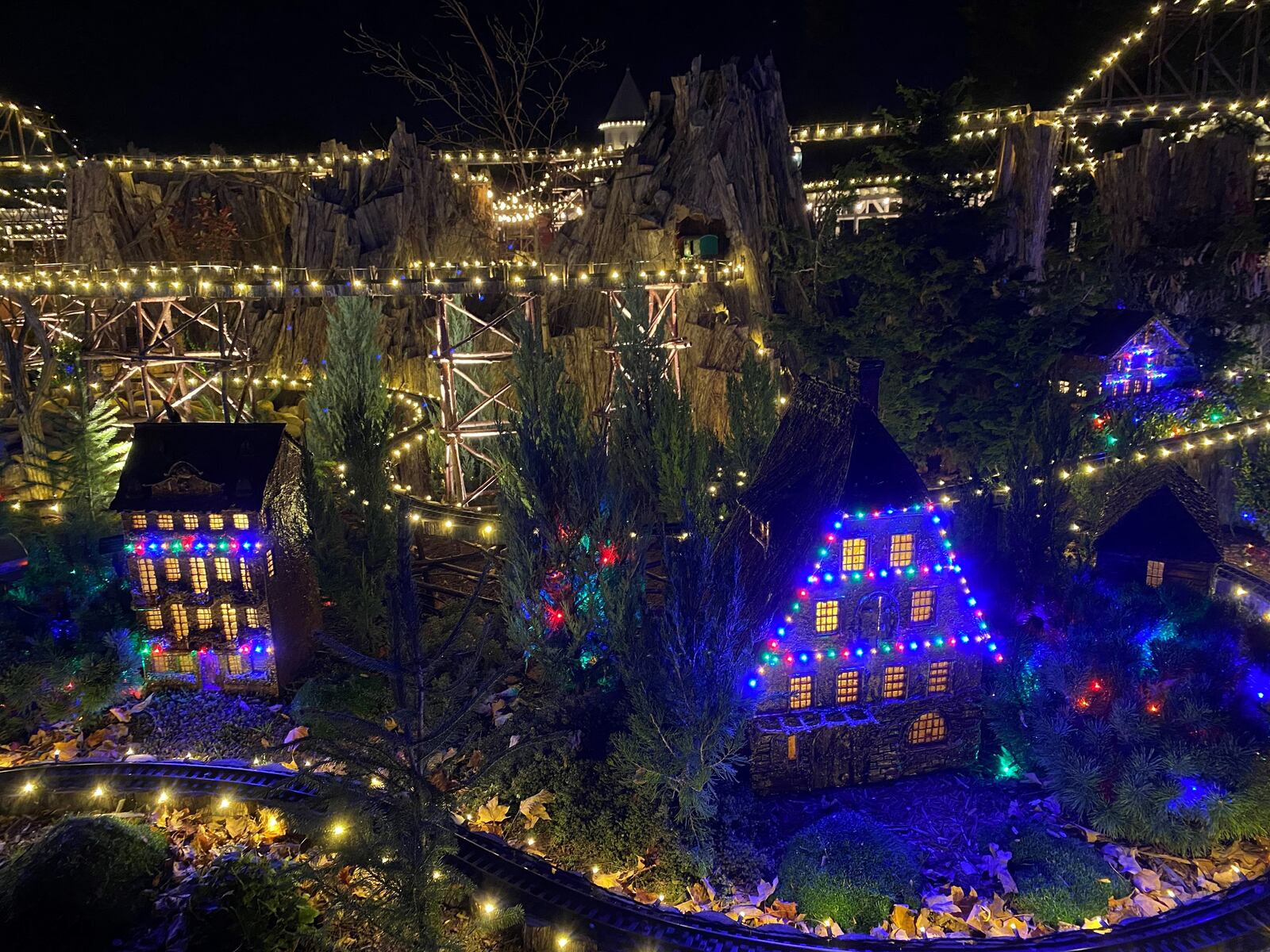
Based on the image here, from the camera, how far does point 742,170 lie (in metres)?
27.3

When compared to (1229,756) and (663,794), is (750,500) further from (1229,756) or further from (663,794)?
(1229,756)

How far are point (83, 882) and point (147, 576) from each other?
6315mm

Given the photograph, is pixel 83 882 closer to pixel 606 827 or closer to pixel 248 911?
pixel 248 911

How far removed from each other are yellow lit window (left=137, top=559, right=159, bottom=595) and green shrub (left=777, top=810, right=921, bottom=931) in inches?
477

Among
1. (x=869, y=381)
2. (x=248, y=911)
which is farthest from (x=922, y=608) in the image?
(x=248, y=911)

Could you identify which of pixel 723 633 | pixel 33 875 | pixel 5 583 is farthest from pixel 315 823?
pixel 5 583

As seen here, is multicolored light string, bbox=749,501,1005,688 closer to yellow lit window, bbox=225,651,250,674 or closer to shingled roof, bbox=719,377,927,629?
shingled roof, bbox=719,377,927,629

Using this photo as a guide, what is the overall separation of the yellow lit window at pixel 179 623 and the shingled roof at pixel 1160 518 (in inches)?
735

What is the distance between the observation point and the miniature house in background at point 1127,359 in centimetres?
2061

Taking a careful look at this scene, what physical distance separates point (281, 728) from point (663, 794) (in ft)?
23.7

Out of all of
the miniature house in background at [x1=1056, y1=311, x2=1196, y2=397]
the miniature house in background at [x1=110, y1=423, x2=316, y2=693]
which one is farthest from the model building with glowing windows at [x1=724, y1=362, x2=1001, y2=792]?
the miniature house in background at [x1=1056, y1=311, x2=1196, y2=397]

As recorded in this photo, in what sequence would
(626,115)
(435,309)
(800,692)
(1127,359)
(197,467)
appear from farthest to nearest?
(626,115)
(435,309)
(1127,359)
(197,467)
(800,692)

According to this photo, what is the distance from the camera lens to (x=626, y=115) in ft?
137

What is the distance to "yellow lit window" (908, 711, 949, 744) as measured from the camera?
42.2 ft
